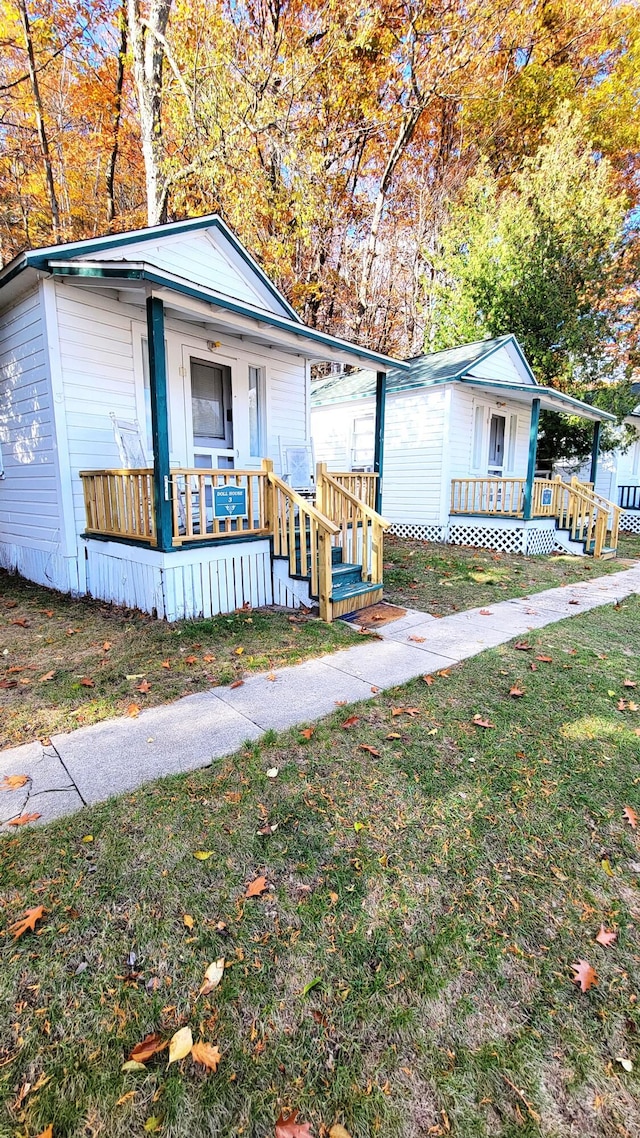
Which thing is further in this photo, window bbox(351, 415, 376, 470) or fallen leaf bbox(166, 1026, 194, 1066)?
window bbox(351, 415, 376, 470)

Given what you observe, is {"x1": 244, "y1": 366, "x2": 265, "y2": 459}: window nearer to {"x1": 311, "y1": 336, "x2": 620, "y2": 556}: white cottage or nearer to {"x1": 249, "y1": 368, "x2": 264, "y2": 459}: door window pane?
{"x1": 249, "y1": 368, "x2": 264, "y2": 459}: door window pane

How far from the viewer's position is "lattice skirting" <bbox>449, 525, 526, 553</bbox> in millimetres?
11531

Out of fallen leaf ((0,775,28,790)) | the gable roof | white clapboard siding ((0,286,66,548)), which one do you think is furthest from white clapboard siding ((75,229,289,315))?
fallen leaf ((0,775,28,790))

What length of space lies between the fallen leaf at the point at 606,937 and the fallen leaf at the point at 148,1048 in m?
1.69

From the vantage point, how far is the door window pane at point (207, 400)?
7.95 m

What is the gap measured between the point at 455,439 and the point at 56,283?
8.98m

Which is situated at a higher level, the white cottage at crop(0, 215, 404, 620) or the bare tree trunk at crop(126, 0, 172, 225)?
the bare tree trunk at crop(126, 0, 172, 225)

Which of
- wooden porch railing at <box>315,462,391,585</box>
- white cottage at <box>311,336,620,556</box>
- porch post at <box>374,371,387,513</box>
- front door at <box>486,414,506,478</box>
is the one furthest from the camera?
front door at <box>486,414,506,478</box>

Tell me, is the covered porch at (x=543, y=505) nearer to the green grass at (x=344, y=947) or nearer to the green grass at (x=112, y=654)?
the green grass at (x=112, y=654)

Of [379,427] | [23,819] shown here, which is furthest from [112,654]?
[379,427]

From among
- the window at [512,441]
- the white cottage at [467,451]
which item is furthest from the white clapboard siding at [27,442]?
the window at [512,441]

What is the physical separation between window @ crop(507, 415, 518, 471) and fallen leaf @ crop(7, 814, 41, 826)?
1426cm

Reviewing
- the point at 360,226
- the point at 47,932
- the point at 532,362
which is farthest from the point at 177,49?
the point at 47,932

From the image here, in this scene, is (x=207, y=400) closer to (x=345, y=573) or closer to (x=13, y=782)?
(x=345, y=573)
